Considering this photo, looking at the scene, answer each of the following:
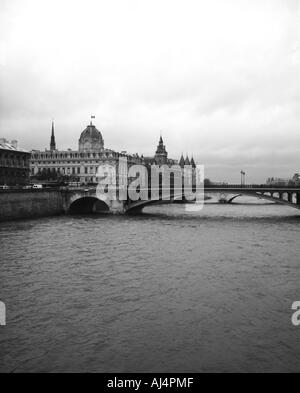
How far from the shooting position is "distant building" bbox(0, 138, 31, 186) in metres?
60.1

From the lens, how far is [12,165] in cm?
6200

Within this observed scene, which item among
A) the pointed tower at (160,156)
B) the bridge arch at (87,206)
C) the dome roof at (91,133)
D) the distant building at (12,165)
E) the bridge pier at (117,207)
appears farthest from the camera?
the pointed tower at (160,156)

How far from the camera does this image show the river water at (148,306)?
10430mm

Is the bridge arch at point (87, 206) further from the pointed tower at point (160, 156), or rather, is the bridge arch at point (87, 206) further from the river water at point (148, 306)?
the pointed tower at point (160, 156)

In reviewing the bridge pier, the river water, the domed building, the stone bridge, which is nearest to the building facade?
the domed building

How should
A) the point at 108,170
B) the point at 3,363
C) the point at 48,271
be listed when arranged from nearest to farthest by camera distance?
the point at 3,363, the point at 48,271, the point at 108,170

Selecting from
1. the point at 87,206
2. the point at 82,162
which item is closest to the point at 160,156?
the point at 82,162

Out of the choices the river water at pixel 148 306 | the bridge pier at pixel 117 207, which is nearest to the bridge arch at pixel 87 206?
the bridge pier at pixel 117 207

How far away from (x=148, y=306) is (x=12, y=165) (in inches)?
2107

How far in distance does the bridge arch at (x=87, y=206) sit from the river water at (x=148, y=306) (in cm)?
2829
